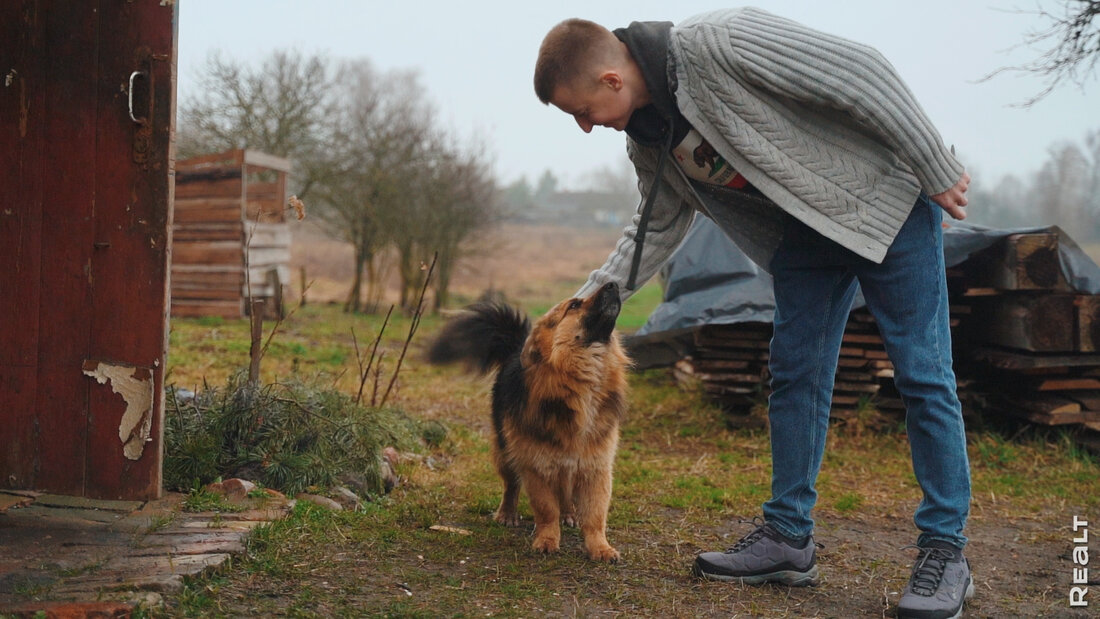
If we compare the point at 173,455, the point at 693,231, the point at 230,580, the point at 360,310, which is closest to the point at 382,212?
the point at 360,310

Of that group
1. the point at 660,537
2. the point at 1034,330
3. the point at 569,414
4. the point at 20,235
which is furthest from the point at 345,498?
the point at 1034,330

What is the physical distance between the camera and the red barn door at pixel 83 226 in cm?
302

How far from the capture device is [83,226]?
9.99 feet

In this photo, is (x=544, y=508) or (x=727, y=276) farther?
(x=727, y=276)

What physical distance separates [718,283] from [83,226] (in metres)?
4.08

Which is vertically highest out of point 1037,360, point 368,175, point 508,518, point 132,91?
point 368,175

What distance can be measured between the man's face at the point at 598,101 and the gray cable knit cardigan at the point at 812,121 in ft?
0.53

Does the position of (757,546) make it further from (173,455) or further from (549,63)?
(173,455)

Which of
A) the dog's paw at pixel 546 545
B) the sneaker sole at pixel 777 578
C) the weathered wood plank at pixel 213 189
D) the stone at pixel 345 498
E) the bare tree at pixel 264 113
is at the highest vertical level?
the bare tree at pixel 264 113

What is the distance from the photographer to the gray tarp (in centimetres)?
521

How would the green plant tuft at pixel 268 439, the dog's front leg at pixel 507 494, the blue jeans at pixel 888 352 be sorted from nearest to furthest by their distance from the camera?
the blue jeans at pixel 888 352 → the green plant tuft at pixel 268 439 → the dog's front leg at pixel 507 494

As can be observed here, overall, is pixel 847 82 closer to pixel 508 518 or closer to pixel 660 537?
pixel 660 537

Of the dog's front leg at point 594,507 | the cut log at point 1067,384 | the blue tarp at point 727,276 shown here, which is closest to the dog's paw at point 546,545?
the dog's front leg at point 594,507

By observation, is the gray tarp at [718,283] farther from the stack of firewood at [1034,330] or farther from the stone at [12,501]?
the stone at [12,501]
